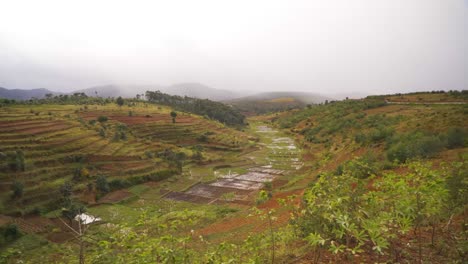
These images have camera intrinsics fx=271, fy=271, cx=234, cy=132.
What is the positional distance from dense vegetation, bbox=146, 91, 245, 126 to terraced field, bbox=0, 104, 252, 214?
120 ft

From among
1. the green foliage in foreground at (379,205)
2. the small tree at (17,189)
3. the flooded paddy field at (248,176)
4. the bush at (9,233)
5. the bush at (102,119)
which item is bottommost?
the flooded paddy field at (248,176)

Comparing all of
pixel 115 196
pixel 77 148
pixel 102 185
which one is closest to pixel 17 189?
pixel 102 185

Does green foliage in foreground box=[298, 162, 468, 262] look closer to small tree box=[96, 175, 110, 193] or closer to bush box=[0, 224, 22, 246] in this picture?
bush box=[0, 224, 22, 246]

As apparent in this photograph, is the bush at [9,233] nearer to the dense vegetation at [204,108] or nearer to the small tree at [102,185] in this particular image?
the small tree at [102,185]

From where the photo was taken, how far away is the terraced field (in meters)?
28.3

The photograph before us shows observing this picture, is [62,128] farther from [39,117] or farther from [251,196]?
[251,196]

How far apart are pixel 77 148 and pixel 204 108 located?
218ft

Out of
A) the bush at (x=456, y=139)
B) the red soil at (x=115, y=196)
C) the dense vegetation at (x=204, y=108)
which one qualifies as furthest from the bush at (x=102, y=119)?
the bush at (x=456, y=139)

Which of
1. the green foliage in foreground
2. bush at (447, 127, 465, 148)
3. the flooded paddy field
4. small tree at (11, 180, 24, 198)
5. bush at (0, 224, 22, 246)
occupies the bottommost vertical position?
the flooded paddy field

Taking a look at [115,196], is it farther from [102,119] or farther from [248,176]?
[102,119]

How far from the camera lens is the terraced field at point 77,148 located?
28266mm

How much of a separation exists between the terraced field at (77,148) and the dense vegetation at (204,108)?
36441 millimetres

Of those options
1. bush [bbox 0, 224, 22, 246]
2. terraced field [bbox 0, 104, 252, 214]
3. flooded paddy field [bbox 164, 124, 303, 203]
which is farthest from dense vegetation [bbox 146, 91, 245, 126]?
bush [bbox 0, 224, 22, 246]

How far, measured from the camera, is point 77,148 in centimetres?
3788
